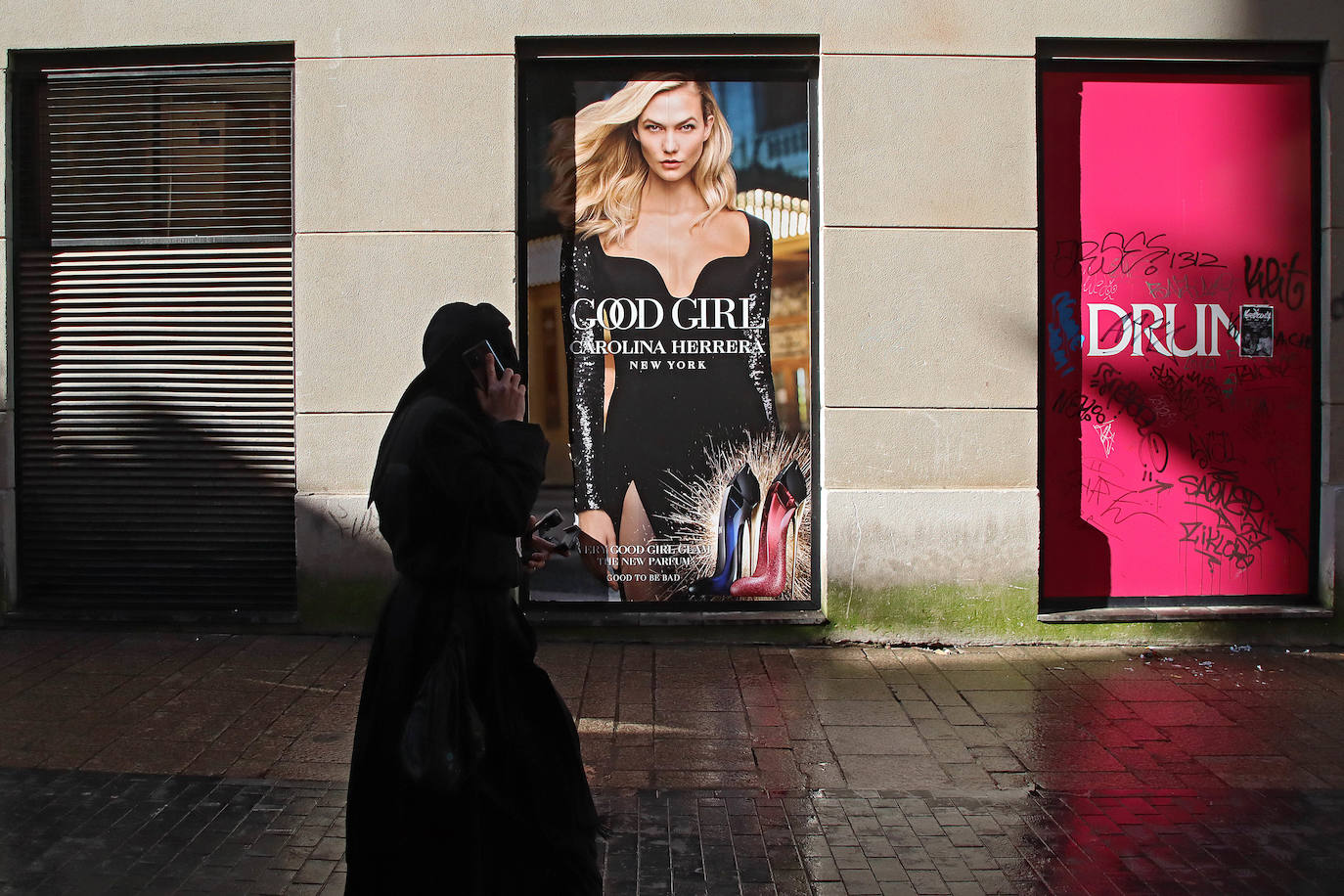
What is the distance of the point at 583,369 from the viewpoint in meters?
7.46

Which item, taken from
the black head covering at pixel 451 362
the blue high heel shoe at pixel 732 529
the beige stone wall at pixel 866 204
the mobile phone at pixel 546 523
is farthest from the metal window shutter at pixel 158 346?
the black head covering at pixel 451 362

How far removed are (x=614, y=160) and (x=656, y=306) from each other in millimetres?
927

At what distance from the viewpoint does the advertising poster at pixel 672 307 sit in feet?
24.4

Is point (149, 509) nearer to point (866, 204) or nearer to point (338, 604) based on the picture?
point (338, 604)

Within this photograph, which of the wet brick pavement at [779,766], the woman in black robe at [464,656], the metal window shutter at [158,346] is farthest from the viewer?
the metal window shutter at [158,346]

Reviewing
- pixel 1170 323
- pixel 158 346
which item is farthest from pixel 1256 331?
pixel 158 346

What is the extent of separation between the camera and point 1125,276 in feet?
24.4

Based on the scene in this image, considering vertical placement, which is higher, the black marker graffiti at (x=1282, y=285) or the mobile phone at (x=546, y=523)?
the black marker graffiti at (x=1282, y=285)

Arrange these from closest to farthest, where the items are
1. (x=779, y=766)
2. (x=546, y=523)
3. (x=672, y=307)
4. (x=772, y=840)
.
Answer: (x=546, y=523) → (x=772, y=840) → (x=779, y=766) → (x=672, y=307)

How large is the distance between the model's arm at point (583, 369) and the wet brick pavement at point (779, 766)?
1061 mm

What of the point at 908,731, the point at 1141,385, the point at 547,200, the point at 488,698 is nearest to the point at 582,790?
the point at 488,698

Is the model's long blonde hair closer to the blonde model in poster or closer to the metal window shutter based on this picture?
the blonde model in poster

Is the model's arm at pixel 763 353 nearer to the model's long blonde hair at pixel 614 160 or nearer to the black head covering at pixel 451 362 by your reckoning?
the model's long blonde hair at pixel 614 160

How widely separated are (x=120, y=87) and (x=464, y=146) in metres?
2.31
